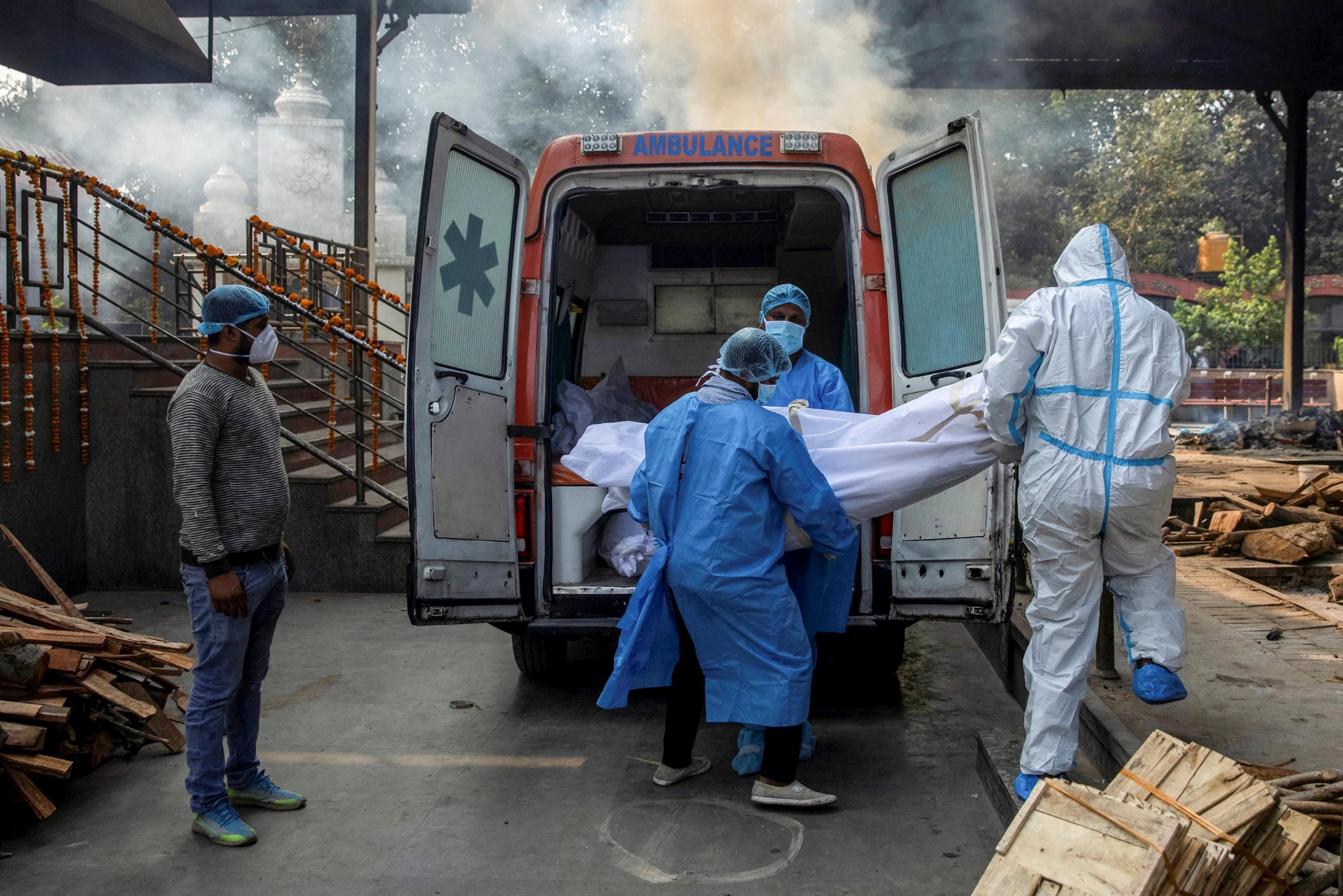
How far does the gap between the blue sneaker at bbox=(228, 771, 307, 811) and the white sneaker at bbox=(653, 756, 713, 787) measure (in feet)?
4.17

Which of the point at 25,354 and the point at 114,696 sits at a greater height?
the point at 25,354

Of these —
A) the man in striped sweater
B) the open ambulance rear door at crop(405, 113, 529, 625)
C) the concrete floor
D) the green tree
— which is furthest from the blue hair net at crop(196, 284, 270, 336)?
the green tree

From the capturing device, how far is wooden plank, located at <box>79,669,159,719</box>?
13.4ft

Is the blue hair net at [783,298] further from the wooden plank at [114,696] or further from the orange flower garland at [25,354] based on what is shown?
the orange flower garland at [25,354]

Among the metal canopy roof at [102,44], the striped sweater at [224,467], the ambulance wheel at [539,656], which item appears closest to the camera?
the striped sweater at [224,467]

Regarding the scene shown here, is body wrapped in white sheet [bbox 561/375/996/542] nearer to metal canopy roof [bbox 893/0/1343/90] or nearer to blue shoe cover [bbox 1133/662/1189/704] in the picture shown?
blue shoe cover [bbox 1133/662/1189/704]

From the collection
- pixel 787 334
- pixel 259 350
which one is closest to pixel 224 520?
pixel 259 350

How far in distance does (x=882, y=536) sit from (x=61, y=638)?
3.18 metres

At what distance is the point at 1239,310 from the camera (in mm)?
29188

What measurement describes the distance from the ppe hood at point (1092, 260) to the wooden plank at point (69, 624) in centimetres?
355

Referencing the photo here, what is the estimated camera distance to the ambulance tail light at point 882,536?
4.51 metres

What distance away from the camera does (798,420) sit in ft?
14.0

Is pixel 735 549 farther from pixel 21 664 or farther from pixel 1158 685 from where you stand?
pixel 21 664

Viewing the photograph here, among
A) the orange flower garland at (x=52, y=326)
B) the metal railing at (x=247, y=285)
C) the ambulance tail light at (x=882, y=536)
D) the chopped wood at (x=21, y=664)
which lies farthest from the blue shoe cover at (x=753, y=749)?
the orange flower garland at (x=52, y=326)
